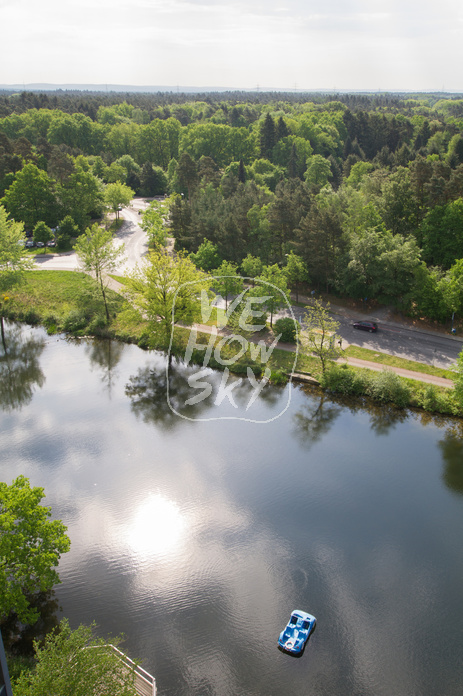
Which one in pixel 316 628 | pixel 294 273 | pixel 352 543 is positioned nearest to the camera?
pixel 316 628

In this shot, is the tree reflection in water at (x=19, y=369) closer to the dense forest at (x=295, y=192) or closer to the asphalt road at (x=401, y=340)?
the asphalt road at (x=401, y=340)

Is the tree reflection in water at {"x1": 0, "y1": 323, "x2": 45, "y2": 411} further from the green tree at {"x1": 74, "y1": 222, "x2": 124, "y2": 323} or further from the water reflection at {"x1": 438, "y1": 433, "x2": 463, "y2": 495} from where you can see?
the water reflection at {"x1": 438, "y1": 433, "x2": 463, "y2": 495}

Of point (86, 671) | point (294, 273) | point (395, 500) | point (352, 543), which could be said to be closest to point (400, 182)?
point (294, 273)

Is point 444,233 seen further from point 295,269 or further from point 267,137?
point 267,137

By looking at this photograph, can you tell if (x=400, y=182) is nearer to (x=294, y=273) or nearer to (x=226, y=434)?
(x=294, y=273)

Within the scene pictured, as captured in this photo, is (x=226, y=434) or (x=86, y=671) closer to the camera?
(x=86, y=671)

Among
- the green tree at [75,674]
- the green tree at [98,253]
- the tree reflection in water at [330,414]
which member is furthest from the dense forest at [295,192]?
the green tree at [75,674]
